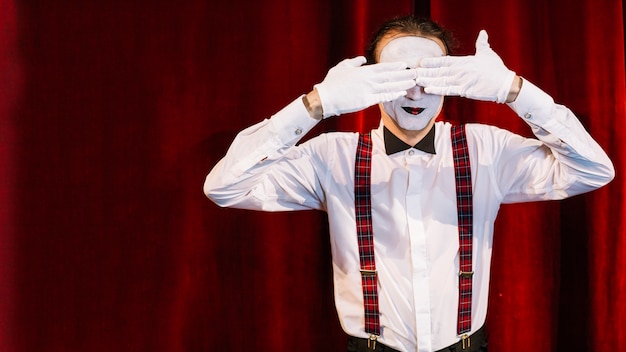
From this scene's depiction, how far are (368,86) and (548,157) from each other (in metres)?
0.44

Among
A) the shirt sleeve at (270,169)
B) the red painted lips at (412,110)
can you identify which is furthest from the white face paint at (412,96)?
the shirt sleeve at (270,169)

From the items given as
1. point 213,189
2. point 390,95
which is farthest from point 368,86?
point 213,189

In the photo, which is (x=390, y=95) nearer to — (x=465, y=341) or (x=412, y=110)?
(x=412, y=110)

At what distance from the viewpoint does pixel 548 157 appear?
1265 mm

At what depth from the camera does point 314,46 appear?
5.56 feet

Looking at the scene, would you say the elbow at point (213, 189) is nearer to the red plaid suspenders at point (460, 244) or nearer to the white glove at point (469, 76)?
the red plaid suspenders at point (460, 244)

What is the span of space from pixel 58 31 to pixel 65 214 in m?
0.50

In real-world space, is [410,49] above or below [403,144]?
above

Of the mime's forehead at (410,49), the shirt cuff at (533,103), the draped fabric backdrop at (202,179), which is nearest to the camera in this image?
the shirt cuff at (533,103)

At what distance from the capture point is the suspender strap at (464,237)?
126cm

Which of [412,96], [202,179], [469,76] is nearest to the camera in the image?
[469,76]

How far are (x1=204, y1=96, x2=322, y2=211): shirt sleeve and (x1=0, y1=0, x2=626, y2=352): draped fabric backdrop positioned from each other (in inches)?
14.9

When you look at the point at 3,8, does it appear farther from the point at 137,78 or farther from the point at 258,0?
the point at 258,0

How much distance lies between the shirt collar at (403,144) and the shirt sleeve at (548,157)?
0.16 m
